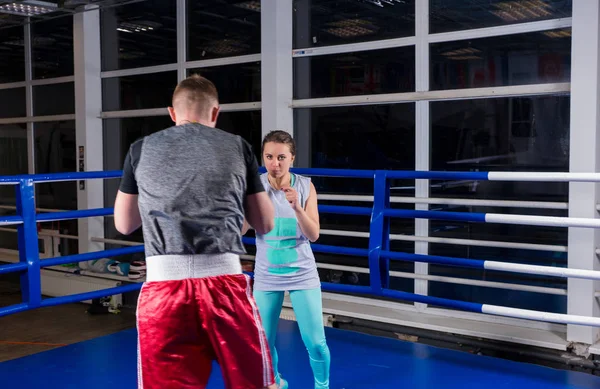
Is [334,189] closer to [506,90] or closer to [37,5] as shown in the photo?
[506,90]

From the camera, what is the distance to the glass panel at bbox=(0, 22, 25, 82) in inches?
340

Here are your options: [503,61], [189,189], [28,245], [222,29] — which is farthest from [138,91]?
[189,189]

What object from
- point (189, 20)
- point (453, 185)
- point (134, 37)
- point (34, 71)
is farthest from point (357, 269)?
point (34, 71)

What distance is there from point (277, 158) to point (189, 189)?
1.06 meters

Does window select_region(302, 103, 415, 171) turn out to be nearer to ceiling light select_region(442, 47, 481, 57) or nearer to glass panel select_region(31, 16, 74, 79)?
ceiling light select_region(442, 47, 481, 57)

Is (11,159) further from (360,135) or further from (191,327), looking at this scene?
(191,327)

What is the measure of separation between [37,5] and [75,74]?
1.04 meters

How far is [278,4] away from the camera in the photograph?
18.1ft

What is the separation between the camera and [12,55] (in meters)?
8.83

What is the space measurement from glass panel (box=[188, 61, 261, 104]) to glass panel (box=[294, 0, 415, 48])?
712 mm

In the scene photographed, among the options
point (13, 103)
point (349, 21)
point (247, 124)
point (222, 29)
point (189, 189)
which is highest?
point (222, 29)

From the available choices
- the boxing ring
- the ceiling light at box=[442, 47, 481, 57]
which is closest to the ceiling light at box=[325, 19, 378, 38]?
the ceiling light at box=[442, 47, 481, 57]

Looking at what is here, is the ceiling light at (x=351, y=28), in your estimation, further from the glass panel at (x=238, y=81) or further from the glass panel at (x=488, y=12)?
the glass panel at (x=238, y=81)

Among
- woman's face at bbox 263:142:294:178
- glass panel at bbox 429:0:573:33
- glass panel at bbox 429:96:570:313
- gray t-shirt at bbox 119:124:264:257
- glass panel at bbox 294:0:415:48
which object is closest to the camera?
gray t-shirt at bbox 119:124:264:257
